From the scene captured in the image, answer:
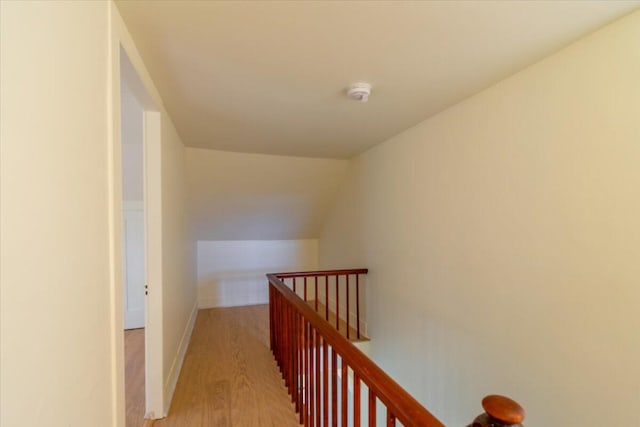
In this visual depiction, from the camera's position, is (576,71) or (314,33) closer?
(314,33)

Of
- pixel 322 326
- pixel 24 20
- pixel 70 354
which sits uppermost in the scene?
pixel 24 20

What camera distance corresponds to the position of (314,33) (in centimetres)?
131

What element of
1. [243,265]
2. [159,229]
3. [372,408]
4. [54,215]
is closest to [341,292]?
[243,265]

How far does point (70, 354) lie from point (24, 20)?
0.82m

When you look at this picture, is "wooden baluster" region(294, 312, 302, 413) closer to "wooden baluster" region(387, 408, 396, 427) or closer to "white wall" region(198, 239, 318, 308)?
"wooden baluster" region(387, 408, 396, 427)

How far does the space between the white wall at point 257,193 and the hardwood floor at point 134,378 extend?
5.12 ft

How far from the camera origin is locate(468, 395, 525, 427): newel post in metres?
0.61

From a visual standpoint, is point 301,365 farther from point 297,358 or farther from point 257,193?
point 257,193

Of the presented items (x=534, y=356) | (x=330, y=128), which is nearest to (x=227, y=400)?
(x=534, y=356)

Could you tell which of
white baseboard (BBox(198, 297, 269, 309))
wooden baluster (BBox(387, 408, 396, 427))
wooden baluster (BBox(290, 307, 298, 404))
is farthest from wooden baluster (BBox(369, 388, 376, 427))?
white baseboard (BBox(198, 297, 269, 309))

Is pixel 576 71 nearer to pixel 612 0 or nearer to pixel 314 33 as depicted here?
pixel 612 0

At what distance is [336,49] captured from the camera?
144 cm

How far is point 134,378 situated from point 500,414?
2848 millimetres

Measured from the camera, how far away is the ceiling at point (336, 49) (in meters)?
1.18
